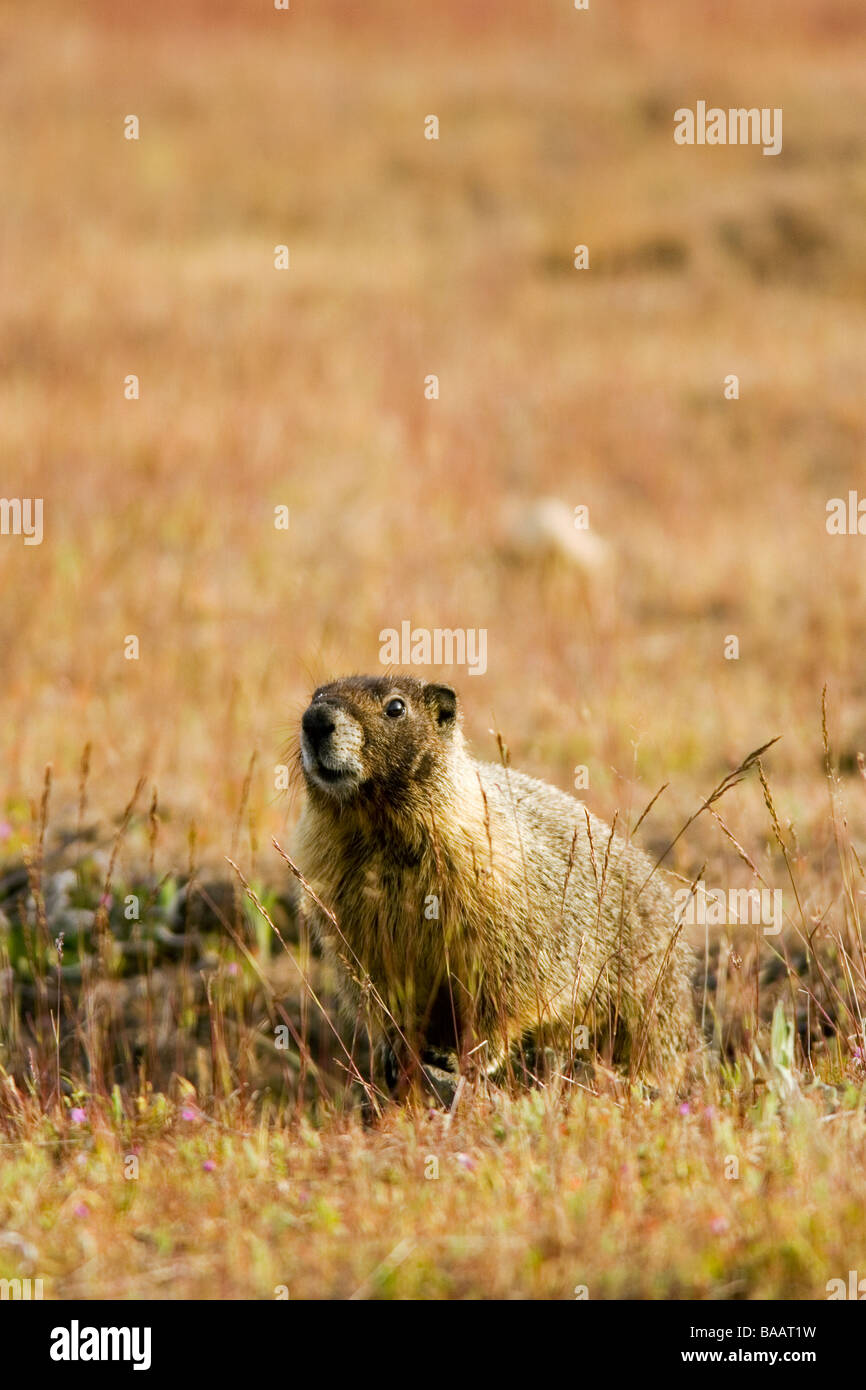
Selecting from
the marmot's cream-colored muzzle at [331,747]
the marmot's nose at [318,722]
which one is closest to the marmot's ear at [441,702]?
the marmot's cream-colored muzzle at [331,747]

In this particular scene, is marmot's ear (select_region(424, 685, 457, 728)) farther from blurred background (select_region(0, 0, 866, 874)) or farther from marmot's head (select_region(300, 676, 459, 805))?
blurred background (select_region(0, 0, 866, 874))

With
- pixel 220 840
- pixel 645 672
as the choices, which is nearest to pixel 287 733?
pixel 220 840

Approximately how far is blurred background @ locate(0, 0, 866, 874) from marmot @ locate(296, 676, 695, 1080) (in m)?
0.57

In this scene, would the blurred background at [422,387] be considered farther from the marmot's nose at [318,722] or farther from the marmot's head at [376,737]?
the marmot's nose at [318,722]

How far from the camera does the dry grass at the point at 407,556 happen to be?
411cm

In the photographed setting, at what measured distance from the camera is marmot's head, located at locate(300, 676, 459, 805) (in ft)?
17.1

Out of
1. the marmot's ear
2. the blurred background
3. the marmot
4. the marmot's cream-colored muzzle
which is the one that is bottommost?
the marmot

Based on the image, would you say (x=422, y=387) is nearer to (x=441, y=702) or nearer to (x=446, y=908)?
(x=441, y=702)

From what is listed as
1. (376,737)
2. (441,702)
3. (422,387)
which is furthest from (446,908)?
(422,387)

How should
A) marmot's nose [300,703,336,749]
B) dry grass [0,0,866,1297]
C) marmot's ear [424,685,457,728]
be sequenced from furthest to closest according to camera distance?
marmot's ear [424,685,457,728] < marmot's nose [300,703,336,749] < dry grass [0,0,866,1297]

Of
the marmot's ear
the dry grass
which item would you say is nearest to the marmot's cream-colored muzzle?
the marmot's ear

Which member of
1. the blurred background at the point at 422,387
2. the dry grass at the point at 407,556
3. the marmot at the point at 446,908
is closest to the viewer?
the dry grass at the point at 407,556

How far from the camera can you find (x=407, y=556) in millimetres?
13062
